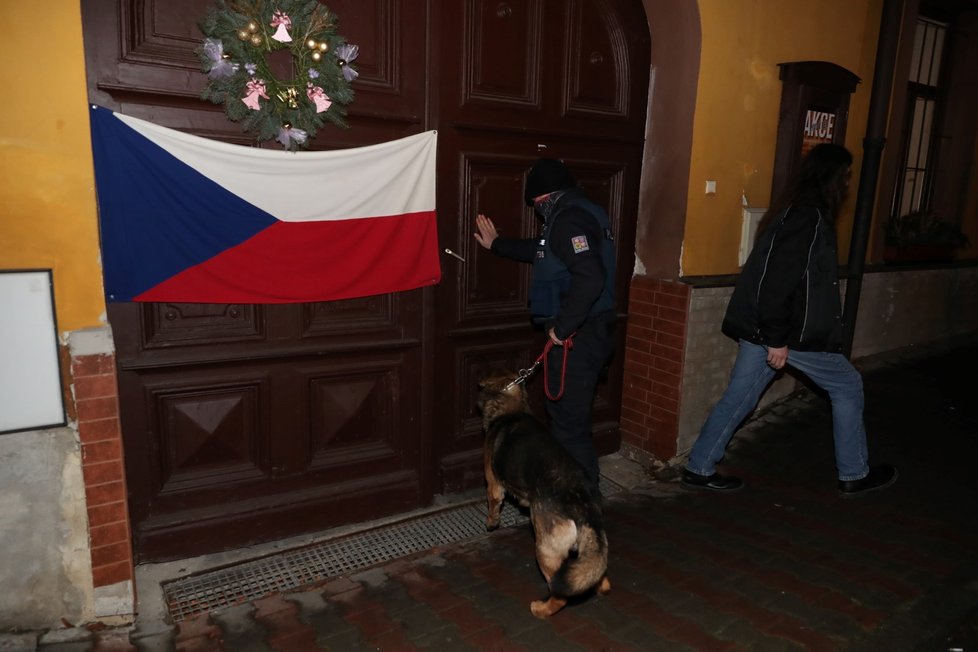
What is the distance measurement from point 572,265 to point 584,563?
168cm

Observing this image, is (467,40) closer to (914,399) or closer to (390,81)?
(390,81)

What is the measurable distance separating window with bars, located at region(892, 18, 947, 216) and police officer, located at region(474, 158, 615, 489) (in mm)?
5072

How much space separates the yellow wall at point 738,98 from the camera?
15.9ft

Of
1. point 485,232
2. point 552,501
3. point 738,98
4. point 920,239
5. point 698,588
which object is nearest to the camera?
point 552,501

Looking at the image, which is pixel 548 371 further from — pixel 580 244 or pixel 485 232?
pixel 485 232

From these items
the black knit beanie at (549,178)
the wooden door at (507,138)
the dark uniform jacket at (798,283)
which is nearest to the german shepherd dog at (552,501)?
the wooden door at (507,138)

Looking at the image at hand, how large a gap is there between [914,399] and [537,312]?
14.0ft

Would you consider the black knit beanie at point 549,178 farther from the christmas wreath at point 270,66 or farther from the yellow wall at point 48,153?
the yellow wall at point 48,153

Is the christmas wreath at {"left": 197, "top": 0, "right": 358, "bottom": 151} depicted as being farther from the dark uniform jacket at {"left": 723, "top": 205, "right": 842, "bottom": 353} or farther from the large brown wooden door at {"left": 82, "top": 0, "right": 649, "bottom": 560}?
the dark uniform jacket at {"left": 723, "top": 205, "right": 842, "bottom": 353}

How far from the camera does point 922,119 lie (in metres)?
7.47

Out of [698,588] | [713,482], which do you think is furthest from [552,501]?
[713,482]

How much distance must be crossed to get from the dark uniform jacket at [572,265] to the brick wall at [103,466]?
237 cm

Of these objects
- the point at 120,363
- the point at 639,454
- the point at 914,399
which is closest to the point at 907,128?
the point at 914,399

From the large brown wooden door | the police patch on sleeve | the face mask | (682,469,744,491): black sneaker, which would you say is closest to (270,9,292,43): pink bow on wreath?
the large brown wooden door
